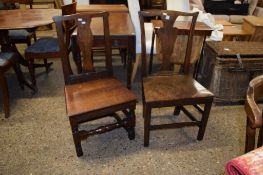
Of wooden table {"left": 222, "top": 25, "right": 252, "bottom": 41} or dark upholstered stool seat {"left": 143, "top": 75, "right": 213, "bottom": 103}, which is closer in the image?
dark upholstered stool seat {"left": 143, "top": 75, "right": 213, "bottom": 103}

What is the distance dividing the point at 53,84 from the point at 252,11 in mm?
4224

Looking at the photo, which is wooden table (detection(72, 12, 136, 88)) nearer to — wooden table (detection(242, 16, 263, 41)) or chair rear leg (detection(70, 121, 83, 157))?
chair rear leg (detection(70, 121, 83, 157))

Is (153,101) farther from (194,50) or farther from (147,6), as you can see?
(147,6)

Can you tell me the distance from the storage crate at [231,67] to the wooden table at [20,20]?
1707 millimetres

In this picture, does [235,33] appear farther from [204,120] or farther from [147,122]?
[147,122]

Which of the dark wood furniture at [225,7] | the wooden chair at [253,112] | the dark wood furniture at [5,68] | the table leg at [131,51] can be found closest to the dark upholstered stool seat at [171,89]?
the table leg at [131,51]

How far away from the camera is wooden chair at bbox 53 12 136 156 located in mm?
1604

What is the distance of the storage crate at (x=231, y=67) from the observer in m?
2.19

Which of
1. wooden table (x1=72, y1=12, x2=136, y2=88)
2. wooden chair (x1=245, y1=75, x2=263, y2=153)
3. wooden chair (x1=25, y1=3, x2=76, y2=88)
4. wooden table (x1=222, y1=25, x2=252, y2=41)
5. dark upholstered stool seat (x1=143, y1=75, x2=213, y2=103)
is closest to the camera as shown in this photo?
wooden chair (x1=245, y1=75, x2=263, y2=153)

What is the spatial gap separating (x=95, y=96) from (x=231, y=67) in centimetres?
134

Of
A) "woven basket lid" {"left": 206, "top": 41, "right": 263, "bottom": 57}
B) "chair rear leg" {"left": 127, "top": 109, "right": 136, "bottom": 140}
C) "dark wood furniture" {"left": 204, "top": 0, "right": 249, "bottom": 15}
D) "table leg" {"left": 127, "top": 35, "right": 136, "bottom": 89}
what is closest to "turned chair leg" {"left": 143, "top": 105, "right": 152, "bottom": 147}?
"chair rear leg" {"left": 127, "top": 109, "right": 136, "bottom": 140}

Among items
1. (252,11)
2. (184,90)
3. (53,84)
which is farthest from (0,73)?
(252,11)

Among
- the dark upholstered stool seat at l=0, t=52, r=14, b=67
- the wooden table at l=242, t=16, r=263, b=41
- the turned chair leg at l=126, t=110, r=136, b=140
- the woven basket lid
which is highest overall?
the wooden table at l=242, t=16, r=263, b=41

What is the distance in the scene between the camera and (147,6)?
16.1 feet
